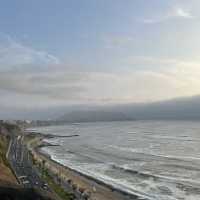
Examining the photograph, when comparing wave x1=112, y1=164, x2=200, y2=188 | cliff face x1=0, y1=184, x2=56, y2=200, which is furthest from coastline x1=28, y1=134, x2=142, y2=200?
cliff face x1=0, y1=184, x2=56, y2=200

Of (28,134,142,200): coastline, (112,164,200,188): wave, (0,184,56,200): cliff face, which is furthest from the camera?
(112,164,200,188): wave

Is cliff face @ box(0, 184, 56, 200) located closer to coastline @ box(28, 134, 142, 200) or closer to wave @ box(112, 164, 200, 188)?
coastline @ box(28, 134, 142, 200)

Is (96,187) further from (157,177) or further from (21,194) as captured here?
(21,194)

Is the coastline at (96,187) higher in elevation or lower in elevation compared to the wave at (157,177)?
lower

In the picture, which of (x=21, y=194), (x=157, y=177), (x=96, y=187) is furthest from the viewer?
(x=157, y=177)

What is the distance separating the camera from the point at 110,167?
80500 millimetres

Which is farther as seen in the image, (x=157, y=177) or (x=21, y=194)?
(x=157, y=177)

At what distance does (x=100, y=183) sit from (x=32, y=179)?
11891mm

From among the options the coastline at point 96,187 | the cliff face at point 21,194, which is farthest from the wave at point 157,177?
the cliff face at point 21,194

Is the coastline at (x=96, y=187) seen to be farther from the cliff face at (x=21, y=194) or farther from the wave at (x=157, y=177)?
the cliff face at (x=21, y=194)

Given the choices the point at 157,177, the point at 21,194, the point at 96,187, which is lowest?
the point at 96,187

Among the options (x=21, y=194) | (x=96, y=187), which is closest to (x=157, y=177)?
(x=96, y=187)

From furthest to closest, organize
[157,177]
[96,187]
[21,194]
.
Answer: [157,177], [96,187], [21,194]

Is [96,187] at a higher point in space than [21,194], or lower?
lower
